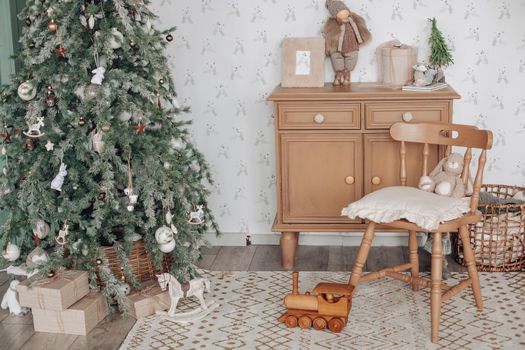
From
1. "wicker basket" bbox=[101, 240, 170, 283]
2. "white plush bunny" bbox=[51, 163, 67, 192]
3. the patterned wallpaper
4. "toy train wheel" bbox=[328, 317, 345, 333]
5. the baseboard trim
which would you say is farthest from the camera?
the baseboard trim

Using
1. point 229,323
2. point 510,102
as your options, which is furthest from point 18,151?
point 510,102

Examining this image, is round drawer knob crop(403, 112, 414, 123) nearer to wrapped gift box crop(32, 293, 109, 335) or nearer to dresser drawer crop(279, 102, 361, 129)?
dresser drawer crop(279, 102, 361, 129)

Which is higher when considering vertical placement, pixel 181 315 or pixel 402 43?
pixel 402 43


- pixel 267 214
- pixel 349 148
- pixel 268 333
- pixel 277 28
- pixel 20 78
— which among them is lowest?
pixel 268 333

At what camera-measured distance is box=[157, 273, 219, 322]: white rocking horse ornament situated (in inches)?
123

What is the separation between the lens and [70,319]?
3018mm

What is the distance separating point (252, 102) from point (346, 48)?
2.06 ft

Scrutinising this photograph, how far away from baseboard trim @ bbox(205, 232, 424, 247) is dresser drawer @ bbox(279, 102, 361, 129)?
75cm

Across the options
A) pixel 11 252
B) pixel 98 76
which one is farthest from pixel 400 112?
pixel 11 252

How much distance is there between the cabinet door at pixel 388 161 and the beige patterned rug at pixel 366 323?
1.62ft

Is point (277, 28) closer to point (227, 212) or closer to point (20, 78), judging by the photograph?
point (227, 212)

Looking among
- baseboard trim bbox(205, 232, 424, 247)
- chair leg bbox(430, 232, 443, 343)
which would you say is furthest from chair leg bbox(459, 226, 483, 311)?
baseboard trim bbox(205, 232, 424, 247)

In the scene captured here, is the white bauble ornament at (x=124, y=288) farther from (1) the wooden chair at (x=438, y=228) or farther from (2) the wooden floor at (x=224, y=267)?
(1) the wooden chair at (x=438, y=228)

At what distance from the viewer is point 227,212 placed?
4191 mm
